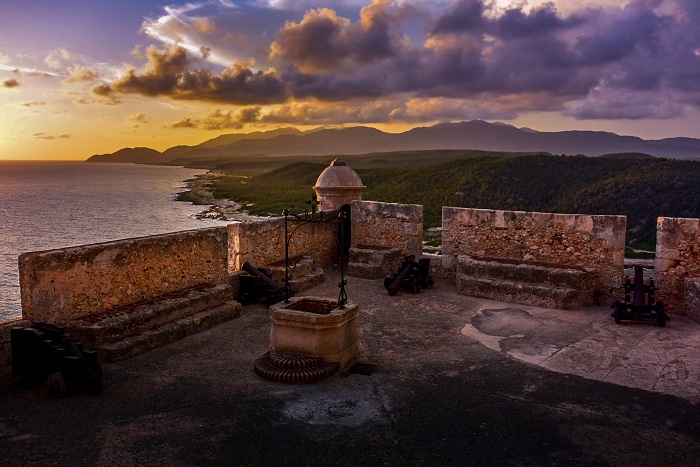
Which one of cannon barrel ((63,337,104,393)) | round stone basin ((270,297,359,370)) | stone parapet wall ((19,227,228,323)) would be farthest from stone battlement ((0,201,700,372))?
round stone basin ((270,297,359,370))

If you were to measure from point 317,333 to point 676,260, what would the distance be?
6.74m

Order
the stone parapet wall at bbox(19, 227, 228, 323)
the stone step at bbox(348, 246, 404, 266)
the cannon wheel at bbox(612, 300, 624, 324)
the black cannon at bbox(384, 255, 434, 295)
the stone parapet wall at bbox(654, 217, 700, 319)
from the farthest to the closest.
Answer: the stone step at bbox(348, 246, 404, 266) < the black cannon at bbox(384, 255, 434, 295) < the stone parapet wall at bbox(654, 217, 700, 319) < the cannon wheel at bbox(612, 300, 624, 324) < the stone parapet wall at bbox(19, 227, 228, 323)

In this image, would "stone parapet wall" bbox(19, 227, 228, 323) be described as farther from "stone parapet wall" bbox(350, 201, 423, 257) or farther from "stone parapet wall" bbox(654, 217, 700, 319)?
"stone parapet wall" bbox(654, 217, 700, 319)

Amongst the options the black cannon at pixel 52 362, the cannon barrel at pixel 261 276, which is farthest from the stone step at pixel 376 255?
the black cannon at pixel 52 362

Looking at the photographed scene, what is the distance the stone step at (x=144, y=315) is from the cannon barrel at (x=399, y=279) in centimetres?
314

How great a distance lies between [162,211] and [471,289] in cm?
4906

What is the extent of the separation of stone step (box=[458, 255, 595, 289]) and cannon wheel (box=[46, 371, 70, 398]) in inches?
288

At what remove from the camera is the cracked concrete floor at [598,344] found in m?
6.45

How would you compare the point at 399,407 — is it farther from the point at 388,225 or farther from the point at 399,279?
the point at 388,225

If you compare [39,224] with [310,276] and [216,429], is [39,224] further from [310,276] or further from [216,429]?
[216,429]

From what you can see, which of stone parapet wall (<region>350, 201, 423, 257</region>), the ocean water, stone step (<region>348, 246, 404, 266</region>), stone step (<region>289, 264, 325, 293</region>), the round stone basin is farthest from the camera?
the ocean water

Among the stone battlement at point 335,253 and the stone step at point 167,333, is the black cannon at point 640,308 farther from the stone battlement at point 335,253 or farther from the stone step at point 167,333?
the stone step at point 167,333

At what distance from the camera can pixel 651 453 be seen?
469 cm

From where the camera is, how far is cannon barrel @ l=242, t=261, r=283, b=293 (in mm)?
9645
